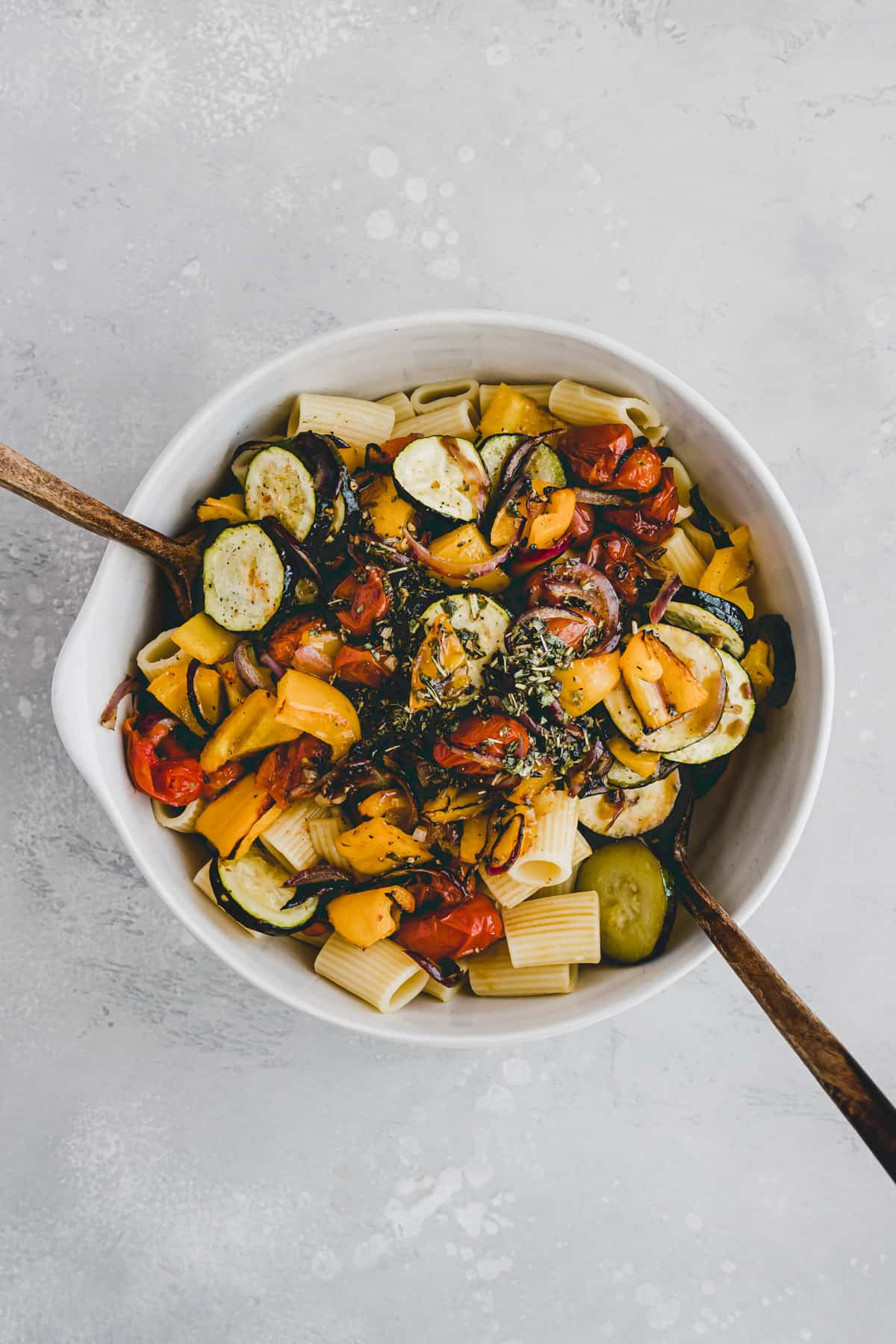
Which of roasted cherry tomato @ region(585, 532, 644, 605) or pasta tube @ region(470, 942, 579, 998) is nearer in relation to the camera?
roasted cherry tomato @ region(585, 532, 644, 605)

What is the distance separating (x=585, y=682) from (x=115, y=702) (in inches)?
48.4

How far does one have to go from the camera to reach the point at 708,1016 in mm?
3297

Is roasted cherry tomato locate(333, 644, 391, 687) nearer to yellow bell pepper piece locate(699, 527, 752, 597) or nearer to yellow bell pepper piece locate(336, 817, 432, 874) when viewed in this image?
yellow bell pepper piece locate(336, 817, 432, 874)

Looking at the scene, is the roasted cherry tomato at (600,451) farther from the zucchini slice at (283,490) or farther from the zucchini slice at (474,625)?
the zucchini slice at (283,490)

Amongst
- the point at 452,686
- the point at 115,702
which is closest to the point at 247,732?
the point at 115,702

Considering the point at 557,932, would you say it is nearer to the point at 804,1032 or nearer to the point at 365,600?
the point at 804,1032

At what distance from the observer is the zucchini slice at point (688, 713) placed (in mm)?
2527

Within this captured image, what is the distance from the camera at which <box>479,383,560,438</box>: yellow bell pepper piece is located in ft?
9.18

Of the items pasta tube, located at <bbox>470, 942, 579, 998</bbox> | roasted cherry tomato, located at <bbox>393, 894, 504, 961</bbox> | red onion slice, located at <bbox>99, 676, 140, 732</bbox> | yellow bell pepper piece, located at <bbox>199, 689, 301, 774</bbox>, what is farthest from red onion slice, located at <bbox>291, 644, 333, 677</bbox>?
pasta tube, located at <bbox>470, 942, 579, 998</bbox>

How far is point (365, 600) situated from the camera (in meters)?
2.51

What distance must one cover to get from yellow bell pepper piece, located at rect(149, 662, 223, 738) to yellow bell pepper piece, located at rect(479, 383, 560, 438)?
102 centimetres

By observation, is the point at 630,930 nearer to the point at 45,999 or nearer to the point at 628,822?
the point at 628,822

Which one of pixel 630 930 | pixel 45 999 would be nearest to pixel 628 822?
pixel 630 930

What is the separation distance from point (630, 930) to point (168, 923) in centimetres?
148
